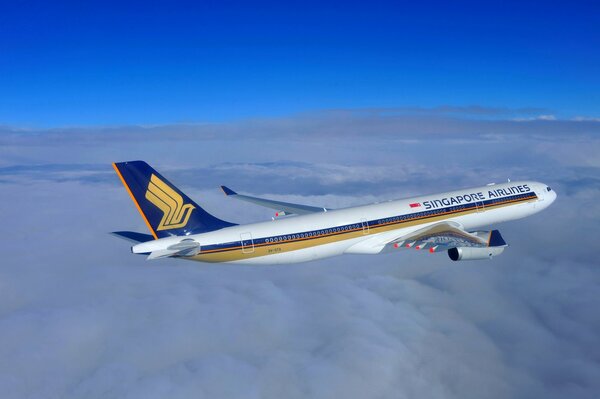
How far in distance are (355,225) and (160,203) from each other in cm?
1677

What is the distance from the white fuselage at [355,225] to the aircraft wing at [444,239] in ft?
2.48

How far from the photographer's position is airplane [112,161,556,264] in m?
30.9

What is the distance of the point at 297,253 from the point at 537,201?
30993 mm

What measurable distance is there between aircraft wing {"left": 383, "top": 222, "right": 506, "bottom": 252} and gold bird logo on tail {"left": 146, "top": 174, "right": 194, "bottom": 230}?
1844 cm

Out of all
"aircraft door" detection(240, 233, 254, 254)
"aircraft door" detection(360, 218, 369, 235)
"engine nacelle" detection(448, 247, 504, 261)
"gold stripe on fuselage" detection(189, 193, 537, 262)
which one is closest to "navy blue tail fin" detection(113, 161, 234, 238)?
"gold stripe on fuselage" detection(189, 193, 537, 262)

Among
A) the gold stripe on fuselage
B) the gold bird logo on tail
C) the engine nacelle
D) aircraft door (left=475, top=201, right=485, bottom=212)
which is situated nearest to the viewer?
the gold bird logo on tail

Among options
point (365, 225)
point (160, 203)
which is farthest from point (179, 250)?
point (365, 225)

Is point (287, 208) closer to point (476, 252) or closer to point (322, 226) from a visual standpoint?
point (322, 226)

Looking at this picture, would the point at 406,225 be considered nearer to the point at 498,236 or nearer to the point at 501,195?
the point at 498,236

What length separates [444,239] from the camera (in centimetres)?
3884

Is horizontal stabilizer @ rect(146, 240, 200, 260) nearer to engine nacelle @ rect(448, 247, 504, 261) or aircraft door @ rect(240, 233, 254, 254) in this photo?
aircraft door @ rect(240, 233, 254, 254)

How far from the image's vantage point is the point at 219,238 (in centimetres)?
3300

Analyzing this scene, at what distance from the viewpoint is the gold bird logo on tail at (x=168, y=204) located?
30.7 meters

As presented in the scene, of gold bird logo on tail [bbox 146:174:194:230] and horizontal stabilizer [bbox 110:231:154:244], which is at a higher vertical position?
gold bird logo on tail [bbox 146:174:194:230]
